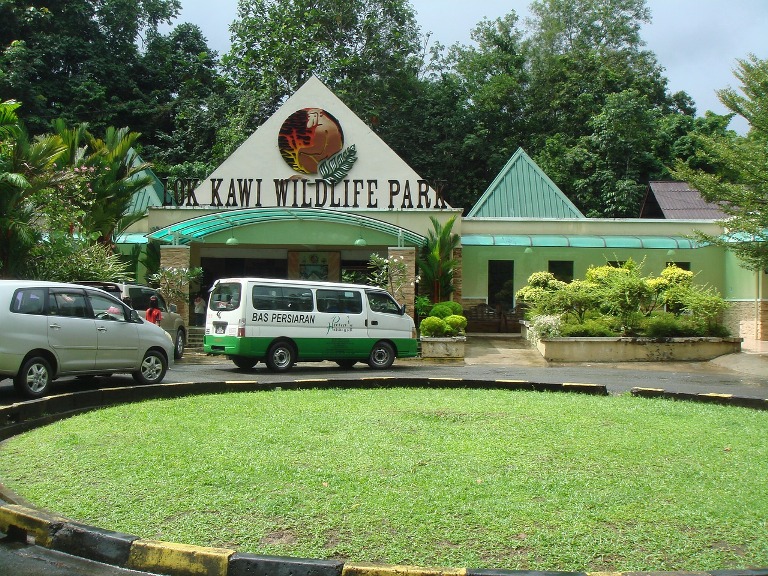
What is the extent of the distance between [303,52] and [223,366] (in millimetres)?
24448

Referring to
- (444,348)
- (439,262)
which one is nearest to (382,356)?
(444,348)

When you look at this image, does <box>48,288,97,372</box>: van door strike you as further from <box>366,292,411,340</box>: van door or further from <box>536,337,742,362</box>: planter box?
<box>536,337,742,362</box>: planter box

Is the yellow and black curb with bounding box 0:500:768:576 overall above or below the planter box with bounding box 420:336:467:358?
below

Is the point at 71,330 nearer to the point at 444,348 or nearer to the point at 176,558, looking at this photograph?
the point at 176,558

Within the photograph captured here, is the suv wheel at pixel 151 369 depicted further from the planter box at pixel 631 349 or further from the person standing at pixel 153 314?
the planter box at pixel 631 349

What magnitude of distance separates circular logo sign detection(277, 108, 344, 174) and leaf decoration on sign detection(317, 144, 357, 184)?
0.49ft

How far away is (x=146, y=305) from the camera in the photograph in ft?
61.4

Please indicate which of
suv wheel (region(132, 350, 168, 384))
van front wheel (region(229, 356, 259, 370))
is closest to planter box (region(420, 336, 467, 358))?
van front wheel (region(229, 356, 259, 370))

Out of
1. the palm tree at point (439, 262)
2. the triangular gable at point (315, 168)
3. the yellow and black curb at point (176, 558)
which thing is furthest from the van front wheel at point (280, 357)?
the triangular gable at point (315, 168)

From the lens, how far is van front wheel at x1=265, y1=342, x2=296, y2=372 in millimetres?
16797

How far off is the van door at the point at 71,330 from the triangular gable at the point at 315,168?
663 inches

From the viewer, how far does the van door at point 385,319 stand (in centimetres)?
1805

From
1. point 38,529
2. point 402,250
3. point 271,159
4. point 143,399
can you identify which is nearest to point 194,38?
point 271,159

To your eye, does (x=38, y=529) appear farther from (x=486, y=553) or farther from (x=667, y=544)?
(x=667, y=544)
